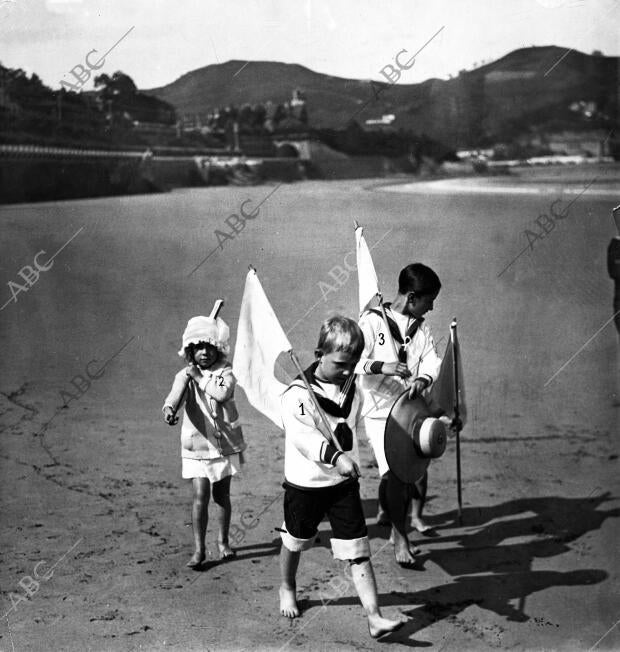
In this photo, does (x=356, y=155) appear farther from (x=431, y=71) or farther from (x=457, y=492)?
(x=457, y=492)

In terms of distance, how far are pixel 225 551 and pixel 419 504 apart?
3.45 ft

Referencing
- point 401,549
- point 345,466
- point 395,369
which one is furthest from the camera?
Answer: point 401,549

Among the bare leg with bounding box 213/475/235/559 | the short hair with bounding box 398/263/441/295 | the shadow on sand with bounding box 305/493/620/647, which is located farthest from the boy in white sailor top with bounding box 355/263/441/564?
the bare leg with bounding box 213/475/235/559

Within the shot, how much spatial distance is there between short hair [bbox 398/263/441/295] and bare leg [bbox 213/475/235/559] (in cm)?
124

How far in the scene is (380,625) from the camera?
416cm

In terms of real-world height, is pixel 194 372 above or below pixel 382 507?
above

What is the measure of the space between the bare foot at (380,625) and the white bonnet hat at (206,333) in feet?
4.50

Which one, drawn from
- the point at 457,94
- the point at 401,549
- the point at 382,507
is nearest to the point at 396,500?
the point at 401,549

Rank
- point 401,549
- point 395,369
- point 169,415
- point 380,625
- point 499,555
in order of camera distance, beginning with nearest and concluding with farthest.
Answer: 1. point 380,625
2. point 169,415
3. point 395,369
4. point 401,549
5. point 499,555

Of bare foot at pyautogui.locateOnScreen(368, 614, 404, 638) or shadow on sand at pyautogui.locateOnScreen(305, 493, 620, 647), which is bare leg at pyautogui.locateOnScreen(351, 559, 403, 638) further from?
shadow on sand at pyautogui.locateOnScreen(305, 493, 620, 647)

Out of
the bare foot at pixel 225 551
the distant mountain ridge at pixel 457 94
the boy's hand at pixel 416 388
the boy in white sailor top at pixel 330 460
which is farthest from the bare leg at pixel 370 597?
the distant mountain ridge at pixel 457 94

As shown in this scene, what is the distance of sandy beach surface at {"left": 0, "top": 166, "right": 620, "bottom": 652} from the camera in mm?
4875

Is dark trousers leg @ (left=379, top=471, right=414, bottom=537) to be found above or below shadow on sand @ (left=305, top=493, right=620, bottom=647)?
above

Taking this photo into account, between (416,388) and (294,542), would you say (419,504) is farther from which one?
(294,542)
